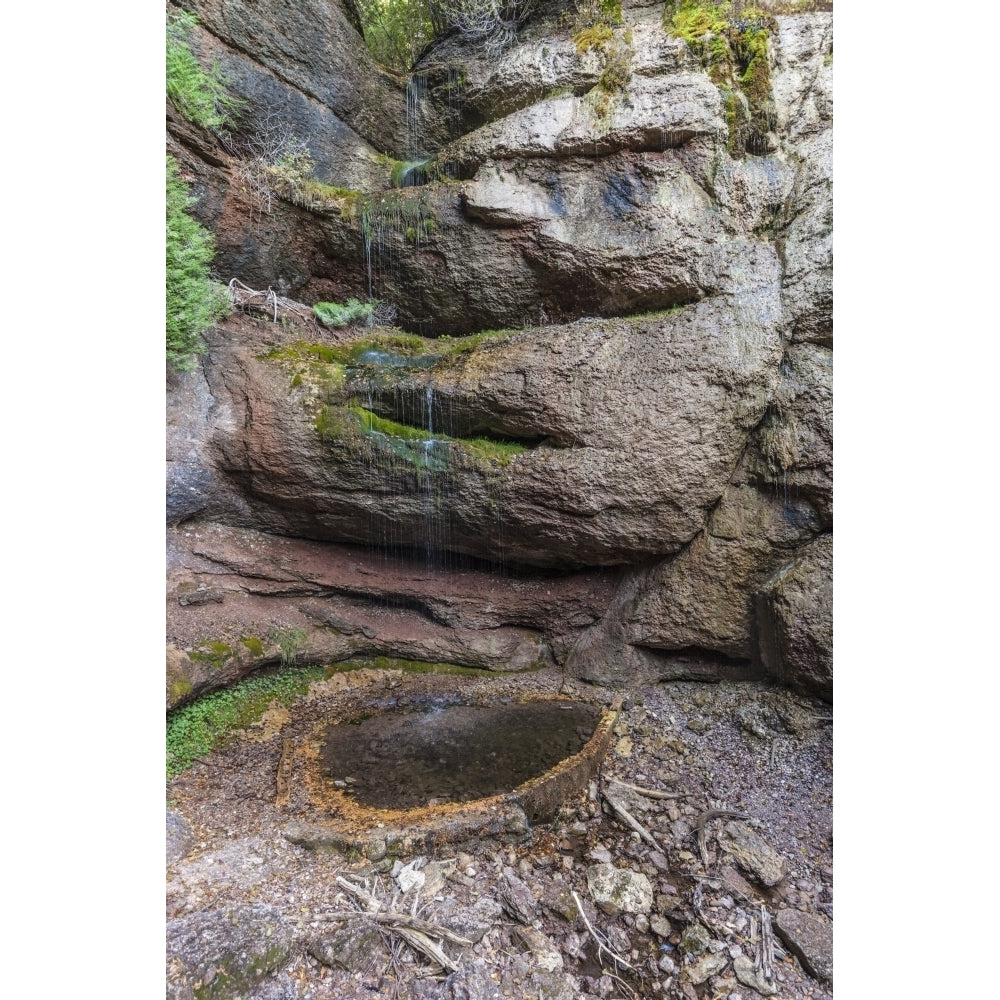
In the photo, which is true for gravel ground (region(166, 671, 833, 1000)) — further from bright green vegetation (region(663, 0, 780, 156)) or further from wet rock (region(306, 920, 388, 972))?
bright green vegetation (region(663, 0, 780, 156))

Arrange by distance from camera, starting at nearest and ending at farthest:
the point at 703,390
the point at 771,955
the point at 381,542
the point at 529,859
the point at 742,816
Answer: the point at 771,955 < the point at 529,859 < the point at 742,816 < the point at 703,390 < the point at 381,542

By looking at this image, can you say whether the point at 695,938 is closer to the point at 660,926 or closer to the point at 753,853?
the point at 660,926

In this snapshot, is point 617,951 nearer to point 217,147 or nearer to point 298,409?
point 298,409

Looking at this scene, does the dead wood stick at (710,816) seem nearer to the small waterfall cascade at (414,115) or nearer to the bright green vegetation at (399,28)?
the small waterfall cascade at (414,115)

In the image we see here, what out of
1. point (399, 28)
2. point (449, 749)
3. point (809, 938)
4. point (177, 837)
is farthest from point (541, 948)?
point (399, 28)

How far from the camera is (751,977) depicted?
2443 mm

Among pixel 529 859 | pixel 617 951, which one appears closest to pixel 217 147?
pixel 529 859

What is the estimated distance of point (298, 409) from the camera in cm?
491

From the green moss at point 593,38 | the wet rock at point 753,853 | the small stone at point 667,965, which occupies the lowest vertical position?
the small stone at point 667,965

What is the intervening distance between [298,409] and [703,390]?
3956 millimetres

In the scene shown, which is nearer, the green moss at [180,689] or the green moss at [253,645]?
Answer: the green moss at [180,689]

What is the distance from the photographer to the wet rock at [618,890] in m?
2.83

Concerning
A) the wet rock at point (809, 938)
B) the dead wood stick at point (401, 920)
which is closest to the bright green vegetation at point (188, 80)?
the dead wood stick at point (401, 920)

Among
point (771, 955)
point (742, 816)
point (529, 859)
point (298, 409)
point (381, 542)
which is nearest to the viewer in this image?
point (771, 955)
